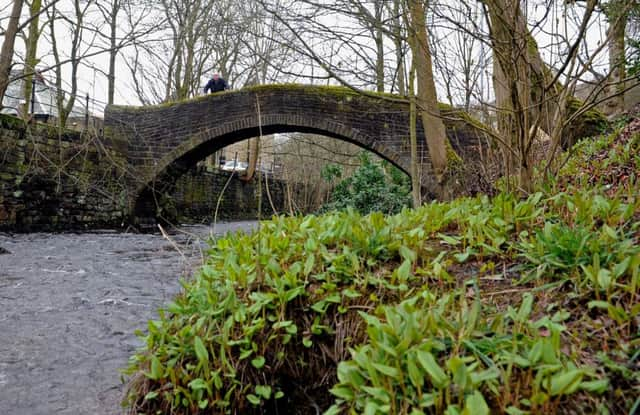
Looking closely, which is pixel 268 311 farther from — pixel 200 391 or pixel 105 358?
pixel 105 358

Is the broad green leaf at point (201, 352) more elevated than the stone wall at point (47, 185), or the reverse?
the stone wall at point (47, 185)

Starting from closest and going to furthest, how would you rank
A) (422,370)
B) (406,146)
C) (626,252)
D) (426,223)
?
(422,370) < (626,252) < (426,223) < (406,146)

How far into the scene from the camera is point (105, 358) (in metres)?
2.93

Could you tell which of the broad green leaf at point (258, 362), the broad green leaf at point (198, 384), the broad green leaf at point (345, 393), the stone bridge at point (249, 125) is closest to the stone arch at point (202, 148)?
the stone bridge at point (249, 125)

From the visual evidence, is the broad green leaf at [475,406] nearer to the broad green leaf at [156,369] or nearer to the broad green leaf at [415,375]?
the broad green leaf at [415,375]

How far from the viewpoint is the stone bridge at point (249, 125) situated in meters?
9.27

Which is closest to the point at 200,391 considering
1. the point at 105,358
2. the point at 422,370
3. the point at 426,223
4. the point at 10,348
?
the point at 422,370

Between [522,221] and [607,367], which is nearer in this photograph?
[607,367]

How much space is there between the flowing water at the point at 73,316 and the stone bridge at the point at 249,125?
139 inches

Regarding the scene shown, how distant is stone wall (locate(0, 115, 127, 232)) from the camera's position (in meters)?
8.66

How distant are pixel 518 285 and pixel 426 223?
27.7 inches

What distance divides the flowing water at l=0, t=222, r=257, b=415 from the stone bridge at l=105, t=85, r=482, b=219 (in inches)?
139

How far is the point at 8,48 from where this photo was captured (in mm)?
6441


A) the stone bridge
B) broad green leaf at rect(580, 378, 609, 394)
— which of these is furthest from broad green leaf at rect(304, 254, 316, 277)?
the stone bridge
